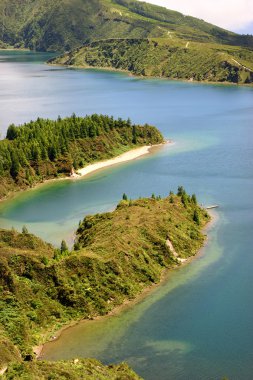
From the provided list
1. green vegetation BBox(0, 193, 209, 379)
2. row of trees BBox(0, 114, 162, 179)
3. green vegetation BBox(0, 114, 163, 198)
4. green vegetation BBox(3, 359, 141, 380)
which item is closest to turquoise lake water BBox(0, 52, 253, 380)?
green vegetation BBox(0, 193, 209, 379)

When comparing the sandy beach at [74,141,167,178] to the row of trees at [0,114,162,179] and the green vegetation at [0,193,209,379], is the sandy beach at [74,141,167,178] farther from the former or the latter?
the green vegetation at [0,193,209,379]

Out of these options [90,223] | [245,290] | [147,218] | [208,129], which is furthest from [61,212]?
[208,129]

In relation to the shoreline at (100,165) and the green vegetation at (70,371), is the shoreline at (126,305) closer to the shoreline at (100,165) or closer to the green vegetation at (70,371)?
the green vegetation at (70,371)

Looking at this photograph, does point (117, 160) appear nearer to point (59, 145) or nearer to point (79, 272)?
point (59, 145)

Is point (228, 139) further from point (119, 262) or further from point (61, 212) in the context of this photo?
point (119, 262)

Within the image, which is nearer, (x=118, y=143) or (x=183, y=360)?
(x=183, y=360)

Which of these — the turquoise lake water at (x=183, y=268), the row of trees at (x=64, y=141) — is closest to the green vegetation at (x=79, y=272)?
the turquoise lake water at (x=183, y=268)

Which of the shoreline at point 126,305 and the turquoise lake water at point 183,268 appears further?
the shoreline at point 126,305
